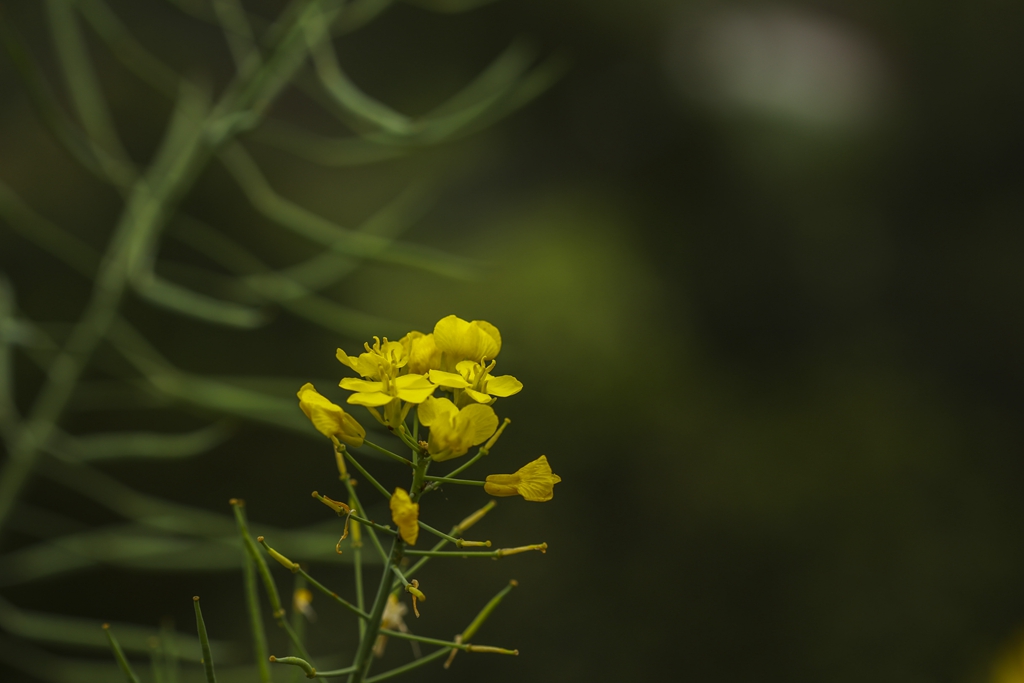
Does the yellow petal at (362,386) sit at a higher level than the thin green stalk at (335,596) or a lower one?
higher

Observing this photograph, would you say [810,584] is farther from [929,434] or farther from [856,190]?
[856,190]

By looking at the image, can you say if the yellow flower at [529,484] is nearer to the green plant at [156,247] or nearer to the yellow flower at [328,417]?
the yellow flower at [328,417]

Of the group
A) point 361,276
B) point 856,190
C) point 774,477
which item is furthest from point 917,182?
point 361,276

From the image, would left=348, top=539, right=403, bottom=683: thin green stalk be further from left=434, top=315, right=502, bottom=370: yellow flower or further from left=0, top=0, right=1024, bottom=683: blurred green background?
left=0, top=0, right=1024, bottom=683: blurred green background

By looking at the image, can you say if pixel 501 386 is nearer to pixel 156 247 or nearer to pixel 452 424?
pixel 452 424

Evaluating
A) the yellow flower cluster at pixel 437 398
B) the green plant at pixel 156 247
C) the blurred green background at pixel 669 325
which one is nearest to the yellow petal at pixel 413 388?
the yellow flower cluster at pixel 437 398

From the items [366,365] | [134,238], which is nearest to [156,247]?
[134,238]

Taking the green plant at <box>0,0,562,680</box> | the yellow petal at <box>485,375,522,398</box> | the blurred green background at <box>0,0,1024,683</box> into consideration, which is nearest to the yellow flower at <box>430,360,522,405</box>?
the yellow petal at <box>485,375,522,398</box>
